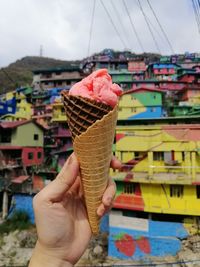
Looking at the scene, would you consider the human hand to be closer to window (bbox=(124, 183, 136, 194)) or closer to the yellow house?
the yellow house

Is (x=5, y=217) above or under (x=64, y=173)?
under

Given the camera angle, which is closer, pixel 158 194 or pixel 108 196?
pixel 108 196

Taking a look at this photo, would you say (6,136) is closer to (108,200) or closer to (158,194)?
(158,194)

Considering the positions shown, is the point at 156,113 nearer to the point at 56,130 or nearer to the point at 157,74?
the point at 56,130

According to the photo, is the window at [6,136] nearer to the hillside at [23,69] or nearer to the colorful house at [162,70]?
the colorful house at [162,70]

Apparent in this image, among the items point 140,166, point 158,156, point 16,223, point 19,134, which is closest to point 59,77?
point 19,134

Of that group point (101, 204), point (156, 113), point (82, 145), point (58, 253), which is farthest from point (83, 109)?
point (156, 113)
